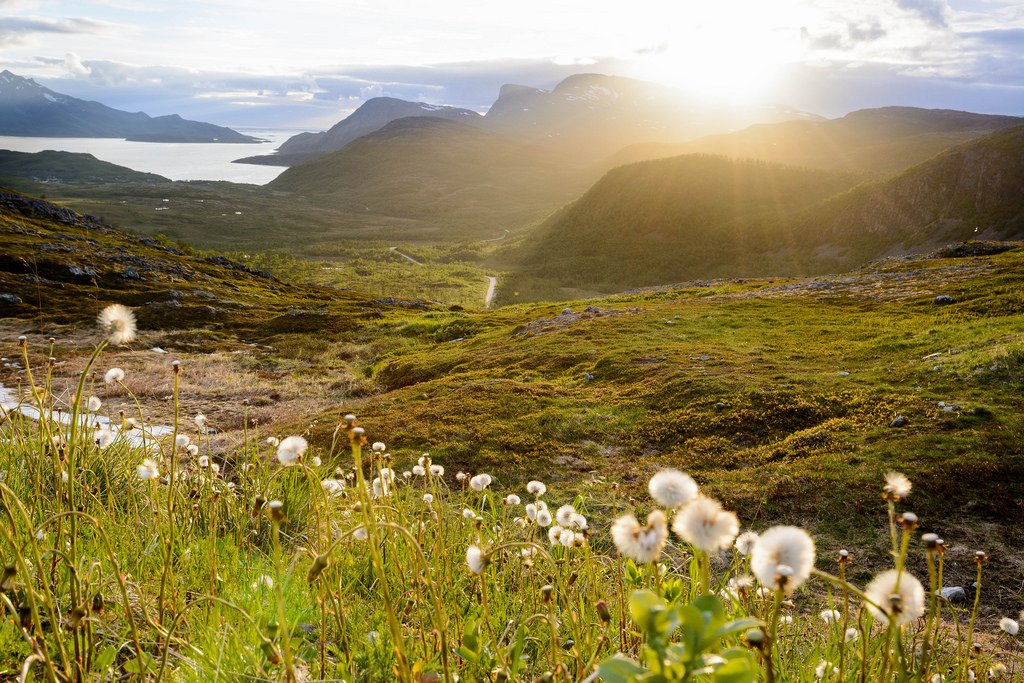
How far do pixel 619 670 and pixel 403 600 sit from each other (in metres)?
3.12

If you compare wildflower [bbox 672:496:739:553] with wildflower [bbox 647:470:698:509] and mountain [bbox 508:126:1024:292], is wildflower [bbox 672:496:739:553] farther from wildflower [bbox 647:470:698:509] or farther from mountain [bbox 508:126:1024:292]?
mountain [bbox 508:126:1024:292]

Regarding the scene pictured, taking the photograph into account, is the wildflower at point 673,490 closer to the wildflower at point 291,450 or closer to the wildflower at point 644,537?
the wildflower at point 644,537

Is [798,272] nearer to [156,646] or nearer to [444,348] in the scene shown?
[444,348]

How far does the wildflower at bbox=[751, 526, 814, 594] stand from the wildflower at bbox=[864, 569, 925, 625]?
196mm

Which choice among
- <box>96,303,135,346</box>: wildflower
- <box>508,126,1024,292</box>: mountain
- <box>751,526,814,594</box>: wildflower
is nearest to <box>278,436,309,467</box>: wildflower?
<box>96,303,135,346</box>: wildflower

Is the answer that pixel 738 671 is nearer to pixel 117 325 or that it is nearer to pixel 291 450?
pixel 291 450

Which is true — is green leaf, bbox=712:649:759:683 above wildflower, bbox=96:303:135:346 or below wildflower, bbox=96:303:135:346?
below

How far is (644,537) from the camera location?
1.91 metres

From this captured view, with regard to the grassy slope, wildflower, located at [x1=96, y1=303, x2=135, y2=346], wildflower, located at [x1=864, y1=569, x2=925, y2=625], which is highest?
wildflower, located at [x1=96, y1=303, x2=135, y2=346]

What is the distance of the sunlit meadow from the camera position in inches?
66.4

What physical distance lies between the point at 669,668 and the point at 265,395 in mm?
26040

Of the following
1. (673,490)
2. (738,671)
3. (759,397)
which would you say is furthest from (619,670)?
(759,397)

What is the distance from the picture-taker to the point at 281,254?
14288 centimetres

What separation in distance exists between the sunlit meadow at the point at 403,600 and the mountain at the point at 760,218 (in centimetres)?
8662
